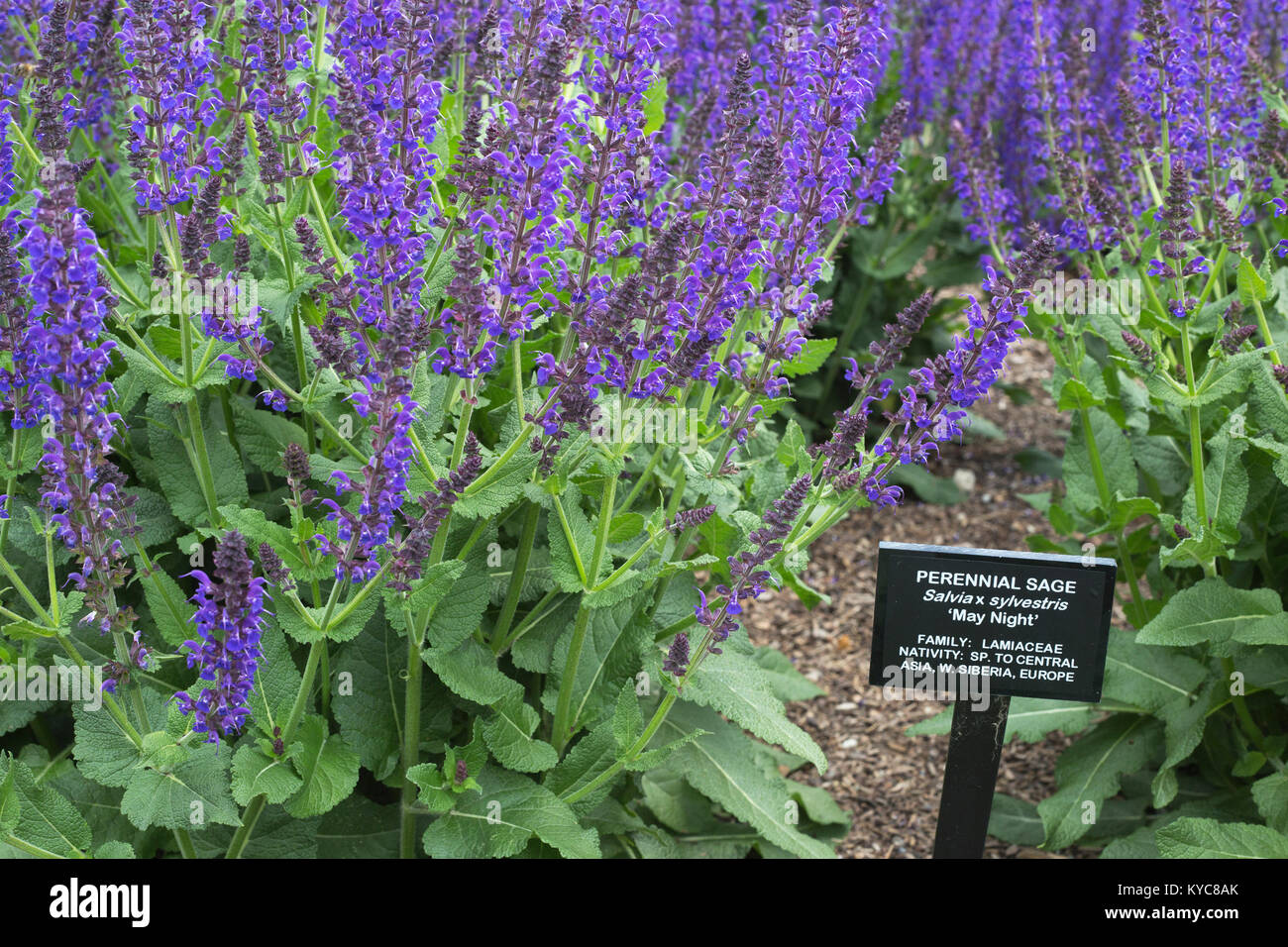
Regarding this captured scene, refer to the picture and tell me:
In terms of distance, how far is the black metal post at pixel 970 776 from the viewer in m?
3.63

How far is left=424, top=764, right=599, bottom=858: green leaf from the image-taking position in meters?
3.32

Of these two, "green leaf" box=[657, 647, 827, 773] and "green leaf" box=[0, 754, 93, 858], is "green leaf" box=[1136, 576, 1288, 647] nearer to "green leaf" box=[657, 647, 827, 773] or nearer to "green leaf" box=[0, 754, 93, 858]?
"green leaf" box=[657, 647, 827, 773]

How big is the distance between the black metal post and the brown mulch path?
1060 millimetres

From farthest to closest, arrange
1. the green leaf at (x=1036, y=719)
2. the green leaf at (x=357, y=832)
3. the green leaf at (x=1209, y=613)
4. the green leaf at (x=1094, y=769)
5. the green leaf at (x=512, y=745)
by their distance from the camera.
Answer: the green leaf at (x=1036, y=719) < the green leaf at (x=1094, y=769) < the green leaf at (x=1209, y=613) < the green leaf at (x=357, y=832) < the green leaf at (x=512, y=745)

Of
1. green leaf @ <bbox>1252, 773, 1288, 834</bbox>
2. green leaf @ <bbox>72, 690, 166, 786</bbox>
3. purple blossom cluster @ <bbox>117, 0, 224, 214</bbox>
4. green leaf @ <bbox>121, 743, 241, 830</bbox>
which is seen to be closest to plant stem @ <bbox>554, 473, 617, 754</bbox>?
green leaf @ <bbox>121, 743, 241, 830</bbox>

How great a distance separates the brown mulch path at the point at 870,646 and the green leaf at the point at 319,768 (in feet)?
7.35

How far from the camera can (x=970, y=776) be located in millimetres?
3678

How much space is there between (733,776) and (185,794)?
169 centimetres

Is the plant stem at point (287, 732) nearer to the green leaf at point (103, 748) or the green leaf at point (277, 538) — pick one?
the green leaf at point (277, 538)

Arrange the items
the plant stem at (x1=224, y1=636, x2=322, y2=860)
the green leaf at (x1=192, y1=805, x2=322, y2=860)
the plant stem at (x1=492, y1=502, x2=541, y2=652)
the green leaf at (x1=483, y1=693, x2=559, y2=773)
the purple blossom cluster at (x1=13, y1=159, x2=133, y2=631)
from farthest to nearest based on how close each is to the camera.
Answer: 1. the plant stem at (x1=492, y1=502, x2=541, y2=652)
2. the green leaf at (x1=192, y1=805, x2=322, y2=860)
3. the green leaf at (x1=483, y1=693, x2=559, y2=773)
4. the plant stem at (x1=224, y1=636, x2=322, y2=860)
5. the purple blossom cluster at (x1=13, y1=159, x2=133, y2=631)

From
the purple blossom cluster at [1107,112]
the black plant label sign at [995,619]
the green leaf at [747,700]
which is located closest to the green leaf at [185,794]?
the green leaf at [747,700]

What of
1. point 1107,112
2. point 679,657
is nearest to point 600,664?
point 679,657

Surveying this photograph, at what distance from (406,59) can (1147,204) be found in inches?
158
